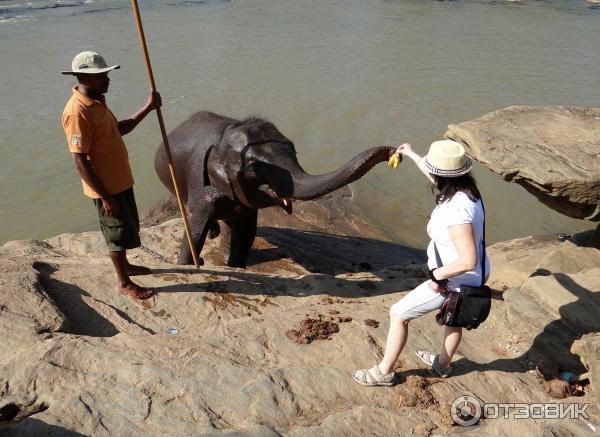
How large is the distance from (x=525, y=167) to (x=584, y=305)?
157 centimetres

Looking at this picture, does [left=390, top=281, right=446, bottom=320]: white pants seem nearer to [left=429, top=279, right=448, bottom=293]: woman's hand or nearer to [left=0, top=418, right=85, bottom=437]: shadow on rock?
[left=429, top=279, right=448, bottom=293]: woman's hand

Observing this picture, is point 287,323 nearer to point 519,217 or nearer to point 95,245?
point 95,245

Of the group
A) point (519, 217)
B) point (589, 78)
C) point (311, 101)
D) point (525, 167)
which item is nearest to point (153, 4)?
point (311, 101)

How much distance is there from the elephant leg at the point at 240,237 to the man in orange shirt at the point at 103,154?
2.16 m

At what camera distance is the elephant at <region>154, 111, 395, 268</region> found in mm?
5910

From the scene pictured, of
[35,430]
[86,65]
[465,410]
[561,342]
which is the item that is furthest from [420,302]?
[86,65]

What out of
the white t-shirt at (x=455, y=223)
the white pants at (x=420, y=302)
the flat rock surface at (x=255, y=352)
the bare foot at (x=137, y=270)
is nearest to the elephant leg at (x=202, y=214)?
the flat rock surface at (x=255, y=352)

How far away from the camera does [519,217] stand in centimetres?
998

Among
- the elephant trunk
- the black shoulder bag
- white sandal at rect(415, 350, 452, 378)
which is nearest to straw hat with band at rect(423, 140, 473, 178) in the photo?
the black shoulder bag

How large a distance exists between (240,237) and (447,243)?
4214 mm

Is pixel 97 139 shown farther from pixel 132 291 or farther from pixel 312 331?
pixel 312 331

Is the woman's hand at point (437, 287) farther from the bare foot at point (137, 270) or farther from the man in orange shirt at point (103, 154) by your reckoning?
the bare foot at point (137, 270)

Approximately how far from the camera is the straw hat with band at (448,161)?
11.1ft

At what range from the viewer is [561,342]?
180 inches
